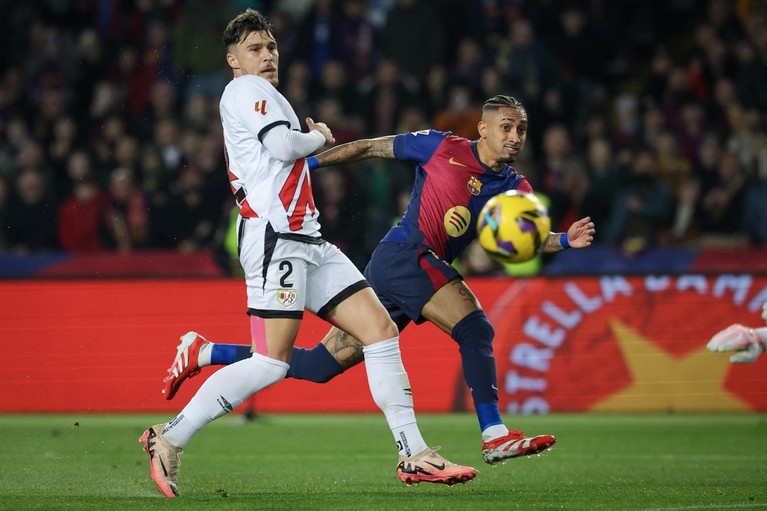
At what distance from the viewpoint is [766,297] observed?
1251 cm

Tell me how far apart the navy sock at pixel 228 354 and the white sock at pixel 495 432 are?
4.70ft

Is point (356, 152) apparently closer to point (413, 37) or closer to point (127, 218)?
point (127, 218)

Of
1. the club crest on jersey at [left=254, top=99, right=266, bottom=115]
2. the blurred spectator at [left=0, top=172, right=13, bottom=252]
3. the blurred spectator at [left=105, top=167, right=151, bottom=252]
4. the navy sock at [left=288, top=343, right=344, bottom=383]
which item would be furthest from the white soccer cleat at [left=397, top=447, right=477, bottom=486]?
the blurred spectator at [left=0, top=172, right=13, bottom=252]

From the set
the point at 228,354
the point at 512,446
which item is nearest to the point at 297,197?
the point at 228,354

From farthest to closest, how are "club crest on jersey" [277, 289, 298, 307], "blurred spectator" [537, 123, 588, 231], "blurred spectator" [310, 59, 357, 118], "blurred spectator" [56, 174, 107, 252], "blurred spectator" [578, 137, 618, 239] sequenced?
"blurred spectator" [310, 59, 357, 118] → "blurred spectator" [56, 174, 107, 252] → "blurred spectator" [578, 137, 618, 239] → "blurred spectator" [537, 123, 588, 231] → "club crest on jersey" [277, 289, 298, 307]

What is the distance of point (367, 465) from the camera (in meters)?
8.96

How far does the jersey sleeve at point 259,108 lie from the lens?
679 cm

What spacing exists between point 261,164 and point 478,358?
5.75ft

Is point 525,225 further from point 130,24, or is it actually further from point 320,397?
point 130,24

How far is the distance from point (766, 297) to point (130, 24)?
8.88 m

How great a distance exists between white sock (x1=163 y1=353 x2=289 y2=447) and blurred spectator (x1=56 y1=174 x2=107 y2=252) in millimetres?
7990

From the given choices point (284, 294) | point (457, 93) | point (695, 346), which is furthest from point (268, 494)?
point (457, 93)

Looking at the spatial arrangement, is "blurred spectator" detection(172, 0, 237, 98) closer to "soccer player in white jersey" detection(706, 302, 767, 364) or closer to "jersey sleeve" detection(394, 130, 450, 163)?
"jersey sleeve" detection(394, 130, 450, 163)

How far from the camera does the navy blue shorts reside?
25.7 ft
